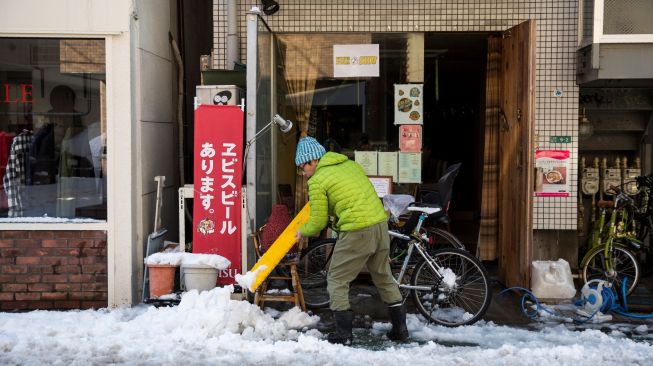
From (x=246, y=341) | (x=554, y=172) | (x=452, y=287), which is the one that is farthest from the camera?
(x=554, y=172)

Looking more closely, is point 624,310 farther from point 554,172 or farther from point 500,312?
point 554,172

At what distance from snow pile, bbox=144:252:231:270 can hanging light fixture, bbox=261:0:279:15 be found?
293 centimetres

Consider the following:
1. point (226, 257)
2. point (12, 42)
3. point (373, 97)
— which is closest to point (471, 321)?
point (226, 257)

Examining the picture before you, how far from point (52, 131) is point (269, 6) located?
277cm

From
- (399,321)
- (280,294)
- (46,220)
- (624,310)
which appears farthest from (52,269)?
(624,310)

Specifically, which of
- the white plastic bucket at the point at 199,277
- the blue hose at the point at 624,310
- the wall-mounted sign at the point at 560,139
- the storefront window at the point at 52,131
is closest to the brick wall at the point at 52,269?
the storefront window at the point at 52,131

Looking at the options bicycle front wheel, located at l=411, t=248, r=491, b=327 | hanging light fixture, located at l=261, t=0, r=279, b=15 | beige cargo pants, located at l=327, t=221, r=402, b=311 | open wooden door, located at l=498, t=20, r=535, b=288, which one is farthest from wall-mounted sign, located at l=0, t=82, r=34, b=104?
open wooden door, located at l=498, t=20, r=535, b=288

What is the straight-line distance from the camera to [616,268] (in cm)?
788

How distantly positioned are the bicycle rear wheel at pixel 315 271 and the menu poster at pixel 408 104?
6.39 ft

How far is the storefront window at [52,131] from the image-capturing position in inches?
281

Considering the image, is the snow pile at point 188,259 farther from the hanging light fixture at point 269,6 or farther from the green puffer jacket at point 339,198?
the hanging light fixture at point 269,6

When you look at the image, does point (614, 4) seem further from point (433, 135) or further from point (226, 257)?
point (433, 135)

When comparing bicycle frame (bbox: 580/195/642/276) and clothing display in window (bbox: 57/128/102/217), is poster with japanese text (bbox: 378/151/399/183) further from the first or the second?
clothing display in window (bbox: 57/128/102/217)

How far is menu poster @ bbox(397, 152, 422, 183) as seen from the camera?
845 centimetres
